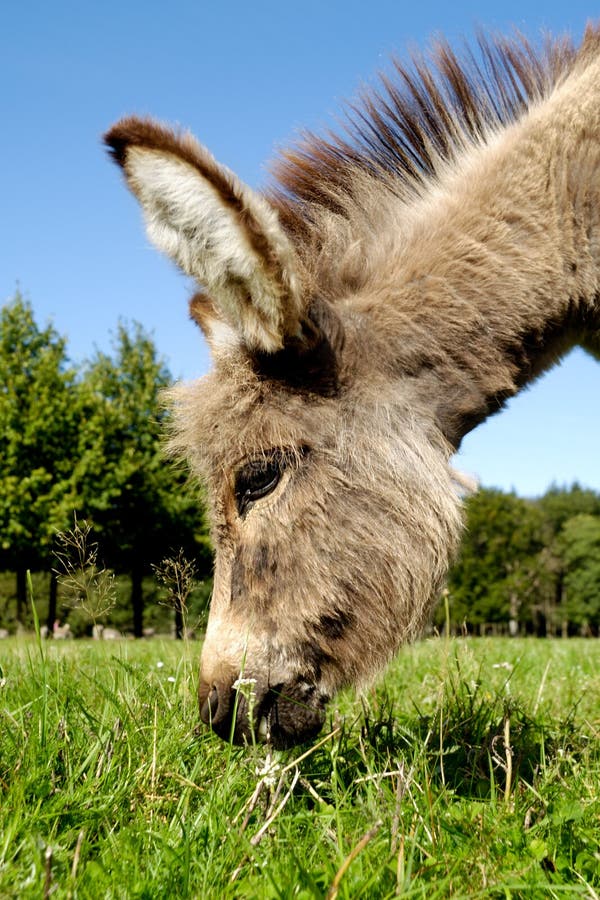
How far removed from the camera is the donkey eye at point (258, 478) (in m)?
2.81

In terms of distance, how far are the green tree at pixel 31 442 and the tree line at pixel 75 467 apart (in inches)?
1.3

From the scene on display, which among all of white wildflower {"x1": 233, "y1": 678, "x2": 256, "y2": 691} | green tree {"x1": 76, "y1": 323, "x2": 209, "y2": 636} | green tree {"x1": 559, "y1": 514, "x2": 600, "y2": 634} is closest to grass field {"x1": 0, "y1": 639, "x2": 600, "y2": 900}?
white wildflower {"x1": 233, "y1": 678, "x2": 256, "y2": 691}

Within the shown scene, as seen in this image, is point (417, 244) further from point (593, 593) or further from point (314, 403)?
point (593, 593)

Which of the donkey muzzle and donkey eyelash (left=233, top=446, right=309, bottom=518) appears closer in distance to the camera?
the donkey muzzle

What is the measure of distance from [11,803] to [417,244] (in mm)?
2461

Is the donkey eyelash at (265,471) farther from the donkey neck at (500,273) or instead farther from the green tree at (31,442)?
the green tree at (31,442)

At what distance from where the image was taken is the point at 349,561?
2719 millimetres

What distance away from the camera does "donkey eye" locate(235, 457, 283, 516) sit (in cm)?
281

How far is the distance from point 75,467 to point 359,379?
2218cm

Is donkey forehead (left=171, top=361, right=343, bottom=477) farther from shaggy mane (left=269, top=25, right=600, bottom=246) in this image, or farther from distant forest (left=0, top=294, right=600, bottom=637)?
distant forest (left=0, top=294, right=600, bottom=637)

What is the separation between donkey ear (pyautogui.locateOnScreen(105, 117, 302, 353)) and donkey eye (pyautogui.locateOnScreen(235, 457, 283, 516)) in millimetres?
438

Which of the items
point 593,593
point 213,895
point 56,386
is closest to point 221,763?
point 213,895

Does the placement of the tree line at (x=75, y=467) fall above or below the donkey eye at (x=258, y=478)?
above

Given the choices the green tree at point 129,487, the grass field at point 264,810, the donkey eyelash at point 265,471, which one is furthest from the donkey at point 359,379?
the green tree at point 129,487
